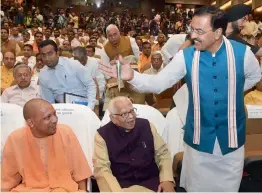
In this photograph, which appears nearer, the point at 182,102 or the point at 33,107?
the point at 33,107

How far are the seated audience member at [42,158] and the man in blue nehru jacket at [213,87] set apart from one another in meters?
0.55

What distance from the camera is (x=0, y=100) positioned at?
11.7 ft

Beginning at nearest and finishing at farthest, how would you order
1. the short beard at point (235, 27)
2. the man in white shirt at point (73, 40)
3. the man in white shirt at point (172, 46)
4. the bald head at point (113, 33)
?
the short beard at point (235, 27) → the man in white shirt at point (172, 46) → the bald head at point (113, 33) → the man in white shirt at point (73, 40)

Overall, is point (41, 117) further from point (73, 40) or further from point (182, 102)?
point (73, 40)

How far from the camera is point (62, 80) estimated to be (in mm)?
3256

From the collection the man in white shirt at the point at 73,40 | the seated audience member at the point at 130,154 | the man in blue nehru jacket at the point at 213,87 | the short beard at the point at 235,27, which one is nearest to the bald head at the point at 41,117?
the seated audience member at the point at 130,154

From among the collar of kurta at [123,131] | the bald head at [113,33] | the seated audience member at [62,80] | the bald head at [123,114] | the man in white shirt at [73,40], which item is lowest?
the collar of kurta at [123,131]

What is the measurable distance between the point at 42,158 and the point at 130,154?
0.51 meters

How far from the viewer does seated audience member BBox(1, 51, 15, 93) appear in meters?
4.82

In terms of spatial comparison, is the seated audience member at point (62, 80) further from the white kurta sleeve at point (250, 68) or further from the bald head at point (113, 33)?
the white kurta sleeve at point (250, 68)

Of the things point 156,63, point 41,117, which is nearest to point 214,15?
point 41,117

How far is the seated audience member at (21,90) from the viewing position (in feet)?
11.7

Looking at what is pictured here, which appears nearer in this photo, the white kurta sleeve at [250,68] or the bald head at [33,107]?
the white kurta sleeve at [250,68]

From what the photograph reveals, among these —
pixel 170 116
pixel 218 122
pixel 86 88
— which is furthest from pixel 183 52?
pixel 86 88
